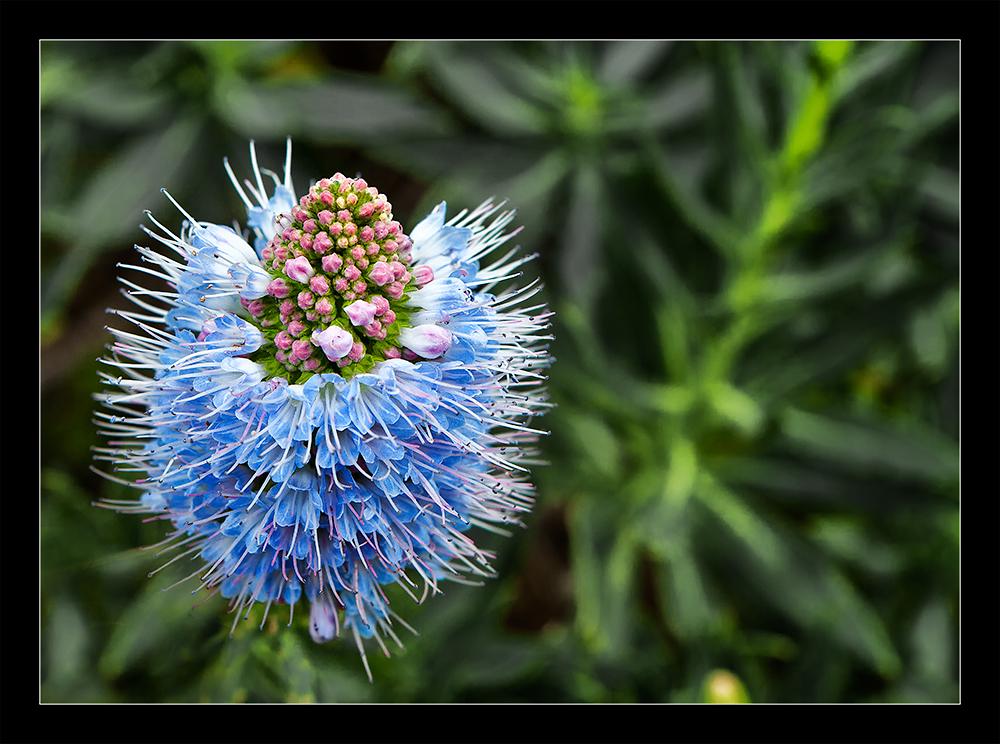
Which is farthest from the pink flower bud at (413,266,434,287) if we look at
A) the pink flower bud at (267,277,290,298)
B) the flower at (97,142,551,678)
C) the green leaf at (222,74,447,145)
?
the green leaf at (222,74,447,145)

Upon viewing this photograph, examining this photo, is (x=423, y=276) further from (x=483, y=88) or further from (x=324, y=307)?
(x=483, y=88)

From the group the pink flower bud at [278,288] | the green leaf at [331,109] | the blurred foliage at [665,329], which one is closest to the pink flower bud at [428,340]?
the pink flower bud at [278,288]

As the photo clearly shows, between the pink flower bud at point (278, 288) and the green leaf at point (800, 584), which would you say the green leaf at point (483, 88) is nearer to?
the green leaf at point (800, 584)

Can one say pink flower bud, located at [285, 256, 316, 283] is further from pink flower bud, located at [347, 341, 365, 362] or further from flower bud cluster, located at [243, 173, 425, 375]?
pink flower bud, located at [347, 341, 365, 362]

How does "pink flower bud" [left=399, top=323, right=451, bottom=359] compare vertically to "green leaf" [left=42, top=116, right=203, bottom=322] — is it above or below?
below

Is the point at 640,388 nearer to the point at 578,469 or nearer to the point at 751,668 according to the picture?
the point at 578,469

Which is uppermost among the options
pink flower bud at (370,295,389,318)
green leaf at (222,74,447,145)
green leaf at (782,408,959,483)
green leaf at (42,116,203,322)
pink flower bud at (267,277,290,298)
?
green leaf at (222,74,447,145)
